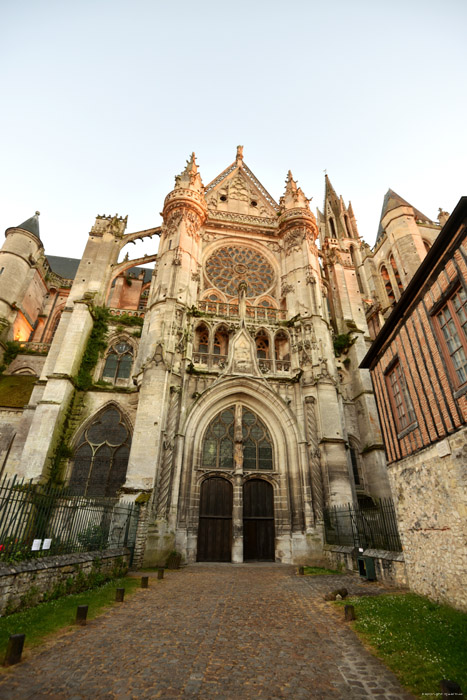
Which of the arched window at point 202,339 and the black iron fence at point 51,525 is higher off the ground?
the arched window at point 202,339

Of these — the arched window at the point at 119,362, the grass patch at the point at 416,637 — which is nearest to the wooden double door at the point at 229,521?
the arched window at the point at 119,362

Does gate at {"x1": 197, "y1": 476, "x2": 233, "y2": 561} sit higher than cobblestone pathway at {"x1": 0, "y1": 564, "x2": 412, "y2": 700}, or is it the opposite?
gate at {"x1": 197, "y1": 476, "x2": 233, "y2": 561}

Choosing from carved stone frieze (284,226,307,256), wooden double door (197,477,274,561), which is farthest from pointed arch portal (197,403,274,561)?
carved stone frieze (284,226,307,256)

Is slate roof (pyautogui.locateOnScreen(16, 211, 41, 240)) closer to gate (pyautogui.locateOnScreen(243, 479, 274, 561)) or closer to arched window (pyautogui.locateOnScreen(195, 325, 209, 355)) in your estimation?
arched window (pyautogui.locateOnScreen(195, 325, 209, 355))

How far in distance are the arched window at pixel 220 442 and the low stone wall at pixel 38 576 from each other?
7.04 meters

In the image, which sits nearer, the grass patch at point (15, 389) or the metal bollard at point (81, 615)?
the metal bollard at point (81, 615)

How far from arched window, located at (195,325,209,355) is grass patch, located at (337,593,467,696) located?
12.8 metres

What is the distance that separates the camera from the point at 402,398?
8586mm

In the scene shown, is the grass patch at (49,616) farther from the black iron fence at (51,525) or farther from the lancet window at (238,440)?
the lancet window at (238,440)

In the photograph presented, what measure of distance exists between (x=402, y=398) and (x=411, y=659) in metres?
5.66

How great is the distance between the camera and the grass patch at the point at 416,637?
350cm

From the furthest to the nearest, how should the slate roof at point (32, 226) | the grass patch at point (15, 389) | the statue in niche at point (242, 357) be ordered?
the slate roof at point (32, 226) → the grass patch at point (15, 389) → the statue in niche at point (242, 357)

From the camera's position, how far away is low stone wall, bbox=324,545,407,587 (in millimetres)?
7805

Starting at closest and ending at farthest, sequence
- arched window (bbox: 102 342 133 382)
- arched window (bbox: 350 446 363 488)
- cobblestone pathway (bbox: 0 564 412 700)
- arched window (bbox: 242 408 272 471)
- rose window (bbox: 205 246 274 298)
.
Answer: 1. cobblestone pathway (bbox: 0 564 412 700)
2. arched window (bbox: 242 408 272 471)
3. arched window (bbox: 350 446 363 488)
4. arched window (bbox: 102 342 133 382)
5. rose window (bbox: 205 246 274 298)
